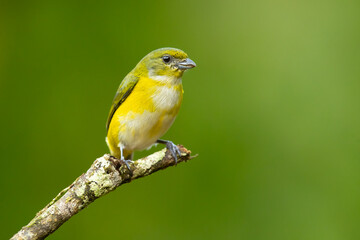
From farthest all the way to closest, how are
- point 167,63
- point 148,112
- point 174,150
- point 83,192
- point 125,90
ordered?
1. point 125,90
2. point 167,63
3. point 148,112
4. point 174,150
5. point 83,192

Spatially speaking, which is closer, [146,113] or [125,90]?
[146,113]

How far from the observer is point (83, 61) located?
589 centimetres

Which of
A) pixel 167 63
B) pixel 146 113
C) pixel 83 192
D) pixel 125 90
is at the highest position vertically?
pixel 167 63

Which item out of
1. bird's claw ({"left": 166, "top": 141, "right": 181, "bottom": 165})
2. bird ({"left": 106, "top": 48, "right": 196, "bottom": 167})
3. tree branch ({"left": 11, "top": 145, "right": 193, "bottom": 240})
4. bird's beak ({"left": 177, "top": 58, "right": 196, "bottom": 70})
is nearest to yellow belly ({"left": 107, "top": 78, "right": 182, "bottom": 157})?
bird ({"left": 106, "top": 48, "right": 196, "bottom": 167})

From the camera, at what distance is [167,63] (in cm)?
378

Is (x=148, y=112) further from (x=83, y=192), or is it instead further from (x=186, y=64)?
(x=83, y=192)

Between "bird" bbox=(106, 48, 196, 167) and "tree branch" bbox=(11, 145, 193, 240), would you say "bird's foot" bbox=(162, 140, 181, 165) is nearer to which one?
"bird" bbox=(106, 48, 196, 167)

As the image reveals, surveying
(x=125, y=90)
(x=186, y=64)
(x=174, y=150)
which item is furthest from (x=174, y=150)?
(x=125, y=90)

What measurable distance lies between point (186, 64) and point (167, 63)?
7.1 inches

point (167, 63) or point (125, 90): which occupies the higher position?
point (167, 63)

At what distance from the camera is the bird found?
3678mm

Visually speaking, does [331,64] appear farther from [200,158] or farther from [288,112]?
[200,158]

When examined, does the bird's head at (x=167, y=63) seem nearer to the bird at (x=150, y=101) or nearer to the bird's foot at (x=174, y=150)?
the bird at (x=150, y=101)

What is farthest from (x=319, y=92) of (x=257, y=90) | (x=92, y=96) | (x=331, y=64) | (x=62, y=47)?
(x=62, y=47)
